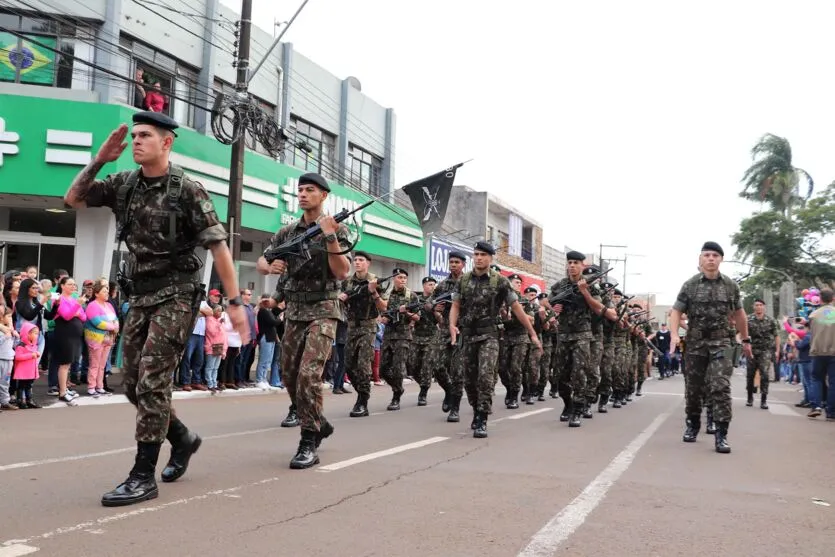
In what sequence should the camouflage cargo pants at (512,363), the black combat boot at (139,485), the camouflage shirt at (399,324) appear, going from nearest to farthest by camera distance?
the black combat boot at (139,485) < the camouflage shirt at (399,324) < the camouflage cargo pants at (512,363)

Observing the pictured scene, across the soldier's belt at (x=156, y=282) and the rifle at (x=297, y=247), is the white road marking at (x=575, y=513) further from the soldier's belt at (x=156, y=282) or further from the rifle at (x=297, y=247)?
the rifle at (x=297, y=247)

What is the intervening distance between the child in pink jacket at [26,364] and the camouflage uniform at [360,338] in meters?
4.03

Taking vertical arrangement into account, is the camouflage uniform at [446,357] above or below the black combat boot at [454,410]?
above

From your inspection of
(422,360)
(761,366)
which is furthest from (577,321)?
(761,366)

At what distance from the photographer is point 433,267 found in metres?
32.2

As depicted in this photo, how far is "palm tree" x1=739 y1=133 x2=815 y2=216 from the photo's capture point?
1781 inches

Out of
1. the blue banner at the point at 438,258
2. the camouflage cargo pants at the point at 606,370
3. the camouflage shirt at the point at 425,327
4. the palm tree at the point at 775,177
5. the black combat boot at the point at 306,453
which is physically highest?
the palm tree at the point at 775,177

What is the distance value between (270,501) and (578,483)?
223cm

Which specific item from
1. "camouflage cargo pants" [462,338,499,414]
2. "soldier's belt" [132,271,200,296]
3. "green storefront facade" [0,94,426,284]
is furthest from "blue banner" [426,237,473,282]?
"soldier's belt" [132,271,200,296]

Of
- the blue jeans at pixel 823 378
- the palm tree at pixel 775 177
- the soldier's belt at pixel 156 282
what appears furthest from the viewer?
the palm tree at pixel 775 177

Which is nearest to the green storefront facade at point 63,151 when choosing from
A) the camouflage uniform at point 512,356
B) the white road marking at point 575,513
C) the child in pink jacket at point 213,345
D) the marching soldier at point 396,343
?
the child in pink jacket at point 213,345

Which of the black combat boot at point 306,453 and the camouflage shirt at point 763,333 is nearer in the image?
the black combat boot at point 306,453

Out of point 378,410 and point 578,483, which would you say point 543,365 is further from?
point 578,483

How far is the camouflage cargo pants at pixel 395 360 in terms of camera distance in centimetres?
1114
